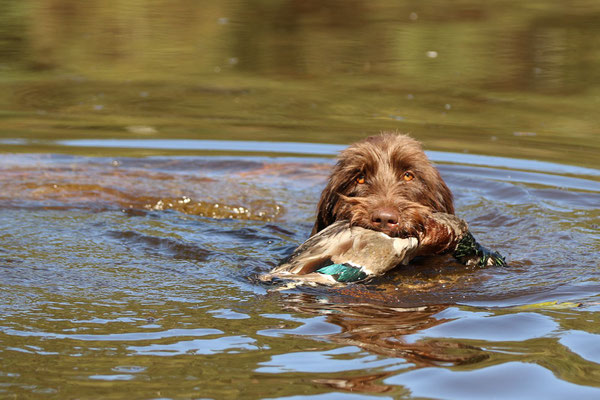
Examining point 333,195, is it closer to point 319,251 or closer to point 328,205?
point 328,205

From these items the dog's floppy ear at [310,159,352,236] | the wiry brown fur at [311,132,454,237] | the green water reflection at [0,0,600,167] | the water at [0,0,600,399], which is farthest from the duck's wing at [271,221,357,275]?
the green water reflection at [0,0,600,167]

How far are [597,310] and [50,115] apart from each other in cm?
837

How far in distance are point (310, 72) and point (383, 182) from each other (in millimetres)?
7598

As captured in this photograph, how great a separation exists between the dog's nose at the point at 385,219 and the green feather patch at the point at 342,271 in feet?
0.96

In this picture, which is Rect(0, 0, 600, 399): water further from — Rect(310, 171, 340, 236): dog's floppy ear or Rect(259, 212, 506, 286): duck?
Rect(310, 171, 340, 236): dog's floppy ear

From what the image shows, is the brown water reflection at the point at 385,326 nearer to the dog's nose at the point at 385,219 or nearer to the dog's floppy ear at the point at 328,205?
the dog's nose at the point at 385,219

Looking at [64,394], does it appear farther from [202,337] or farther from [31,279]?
[31,279]

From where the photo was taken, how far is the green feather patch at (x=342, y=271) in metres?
4.91

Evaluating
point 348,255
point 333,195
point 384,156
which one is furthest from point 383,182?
point 348,255

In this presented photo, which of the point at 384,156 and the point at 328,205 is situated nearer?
the point at 384,156

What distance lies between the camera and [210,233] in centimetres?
701

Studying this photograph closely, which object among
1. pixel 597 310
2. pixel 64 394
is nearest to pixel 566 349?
pixel 597 310

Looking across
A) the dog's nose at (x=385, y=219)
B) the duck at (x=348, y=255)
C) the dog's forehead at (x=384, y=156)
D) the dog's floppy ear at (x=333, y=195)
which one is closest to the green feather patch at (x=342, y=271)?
the duck at (x=348, y=255)

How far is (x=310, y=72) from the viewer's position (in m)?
13.0
